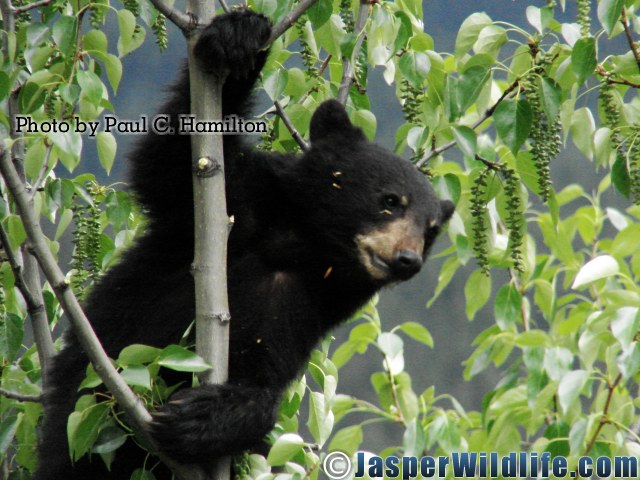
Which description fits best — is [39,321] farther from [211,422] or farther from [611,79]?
[611,79]

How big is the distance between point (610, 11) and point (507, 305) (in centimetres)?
127

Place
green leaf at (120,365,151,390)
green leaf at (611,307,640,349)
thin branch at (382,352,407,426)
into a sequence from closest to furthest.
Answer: green leaf at (120,365,151,390) → green leaf at (611,307,640,349) → thin branch at (382,352,407,426)

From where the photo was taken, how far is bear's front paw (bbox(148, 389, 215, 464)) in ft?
8.35

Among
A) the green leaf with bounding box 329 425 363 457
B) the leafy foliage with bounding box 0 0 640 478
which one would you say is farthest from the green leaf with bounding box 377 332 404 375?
the green leaf with bounding box 329 425 363 457

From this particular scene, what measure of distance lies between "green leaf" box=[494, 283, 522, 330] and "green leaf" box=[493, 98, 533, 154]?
2.50 ft

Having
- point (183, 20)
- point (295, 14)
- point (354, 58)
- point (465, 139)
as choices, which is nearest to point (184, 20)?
point (183, 20)

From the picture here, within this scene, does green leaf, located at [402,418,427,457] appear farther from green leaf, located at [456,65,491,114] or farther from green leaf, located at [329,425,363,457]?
green leaf, located at [456,65,491,114]

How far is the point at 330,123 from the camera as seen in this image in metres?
3.59

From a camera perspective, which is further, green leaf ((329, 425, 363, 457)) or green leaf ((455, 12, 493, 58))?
green leaf ((329, 425, 363, 457))

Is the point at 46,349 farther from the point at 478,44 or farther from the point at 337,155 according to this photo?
the point at 478,44

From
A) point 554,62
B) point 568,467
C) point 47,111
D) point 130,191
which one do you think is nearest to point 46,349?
point 130,191

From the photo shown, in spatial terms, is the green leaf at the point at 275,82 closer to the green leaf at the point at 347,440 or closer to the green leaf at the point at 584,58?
the green leaf at the point at 584,58

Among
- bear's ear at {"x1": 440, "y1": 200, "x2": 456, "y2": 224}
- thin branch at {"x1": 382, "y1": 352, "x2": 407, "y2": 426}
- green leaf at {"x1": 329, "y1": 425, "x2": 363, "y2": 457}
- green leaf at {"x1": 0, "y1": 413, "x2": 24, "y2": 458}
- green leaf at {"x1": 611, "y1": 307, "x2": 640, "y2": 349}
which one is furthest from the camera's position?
thin branch at {"x1": 382, "y1": 352, "x2": 407, "y2": 426}

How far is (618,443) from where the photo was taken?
2865 mm
